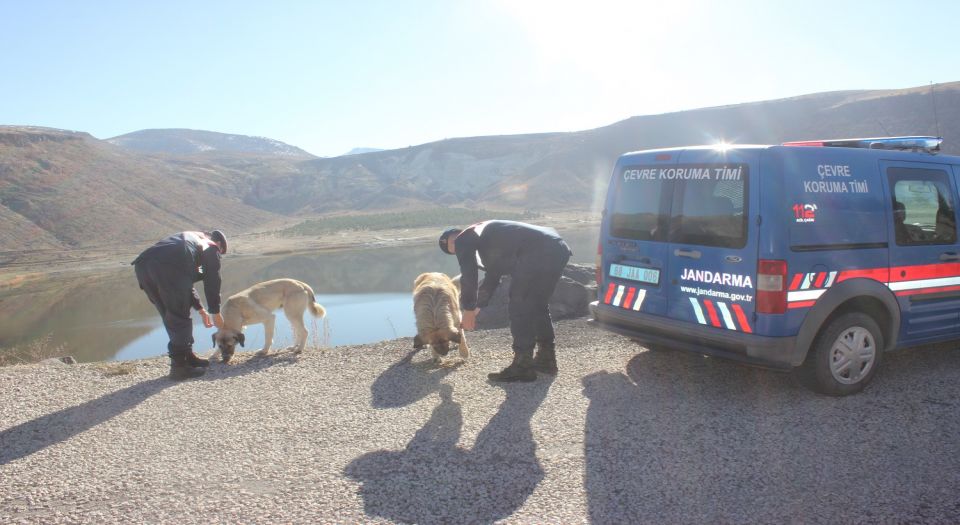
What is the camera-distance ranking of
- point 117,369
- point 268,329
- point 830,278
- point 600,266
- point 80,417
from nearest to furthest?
point 830,278 < point 80,417 < point 600,266 < point 117,369 < point 268,329

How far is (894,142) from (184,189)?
71.4 m

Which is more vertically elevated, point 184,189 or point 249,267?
point 184,189

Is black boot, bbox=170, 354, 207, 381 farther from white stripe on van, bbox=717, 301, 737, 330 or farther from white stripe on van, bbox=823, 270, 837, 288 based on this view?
white stripe on van, bbox=823, 270, 837, 288

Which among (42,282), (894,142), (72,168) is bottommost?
(42,282)

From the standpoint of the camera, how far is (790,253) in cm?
529

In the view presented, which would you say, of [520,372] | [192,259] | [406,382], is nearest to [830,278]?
[520,372]

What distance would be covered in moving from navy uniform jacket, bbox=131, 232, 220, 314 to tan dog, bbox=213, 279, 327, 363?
0.59 m

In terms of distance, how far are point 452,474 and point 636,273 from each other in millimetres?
2927

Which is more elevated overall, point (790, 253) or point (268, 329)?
point (790, 253)

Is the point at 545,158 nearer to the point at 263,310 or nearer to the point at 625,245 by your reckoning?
the point at 263,310

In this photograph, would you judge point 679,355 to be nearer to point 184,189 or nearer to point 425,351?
point 425,351

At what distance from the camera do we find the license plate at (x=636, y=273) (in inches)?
244

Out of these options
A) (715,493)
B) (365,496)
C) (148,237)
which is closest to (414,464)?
(365,496)

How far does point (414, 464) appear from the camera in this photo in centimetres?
473
